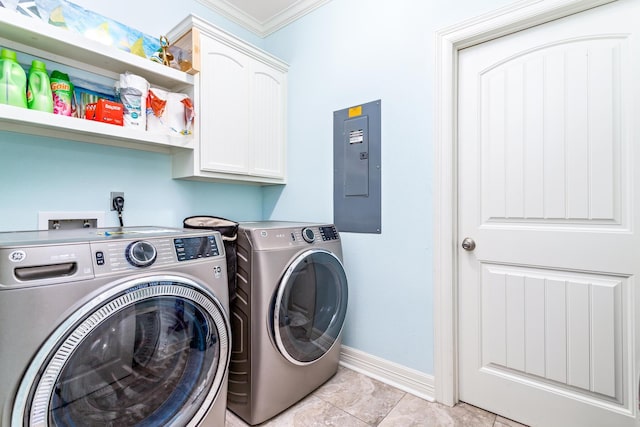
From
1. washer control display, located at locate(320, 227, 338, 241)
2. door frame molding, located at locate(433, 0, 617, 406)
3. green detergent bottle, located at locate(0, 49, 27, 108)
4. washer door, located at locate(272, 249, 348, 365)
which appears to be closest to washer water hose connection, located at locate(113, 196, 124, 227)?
green detergent bottle, located at locate(0, 49, 27, 108)

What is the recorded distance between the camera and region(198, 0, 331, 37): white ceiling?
2.15 meters

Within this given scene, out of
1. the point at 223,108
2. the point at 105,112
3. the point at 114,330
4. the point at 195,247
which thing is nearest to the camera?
the point at 114,330

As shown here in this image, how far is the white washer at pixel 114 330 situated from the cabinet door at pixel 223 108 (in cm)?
76

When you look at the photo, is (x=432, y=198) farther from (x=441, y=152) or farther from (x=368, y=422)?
(x=368, y=422)

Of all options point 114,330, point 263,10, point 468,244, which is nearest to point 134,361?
point 114,330

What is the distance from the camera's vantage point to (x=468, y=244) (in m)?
1.59

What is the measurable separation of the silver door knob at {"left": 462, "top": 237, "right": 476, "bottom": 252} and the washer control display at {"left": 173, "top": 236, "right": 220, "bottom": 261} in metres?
1.25

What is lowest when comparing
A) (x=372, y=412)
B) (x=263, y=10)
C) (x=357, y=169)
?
(x=372, y=412)

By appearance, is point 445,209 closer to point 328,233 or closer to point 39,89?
point 328,233

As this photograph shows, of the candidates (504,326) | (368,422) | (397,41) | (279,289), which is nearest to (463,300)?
(504,326)

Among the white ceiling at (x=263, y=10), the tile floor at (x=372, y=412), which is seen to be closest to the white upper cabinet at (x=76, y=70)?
the white ceiling at (x=263, y=10)

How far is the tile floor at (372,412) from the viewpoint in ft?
4.68

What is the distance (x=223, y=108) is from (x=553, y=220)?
1858 mm

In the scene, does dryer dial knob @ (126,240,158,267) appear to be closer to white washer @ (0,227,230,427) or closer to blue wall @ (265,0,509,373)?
white washer @ (0,227,230,427)
